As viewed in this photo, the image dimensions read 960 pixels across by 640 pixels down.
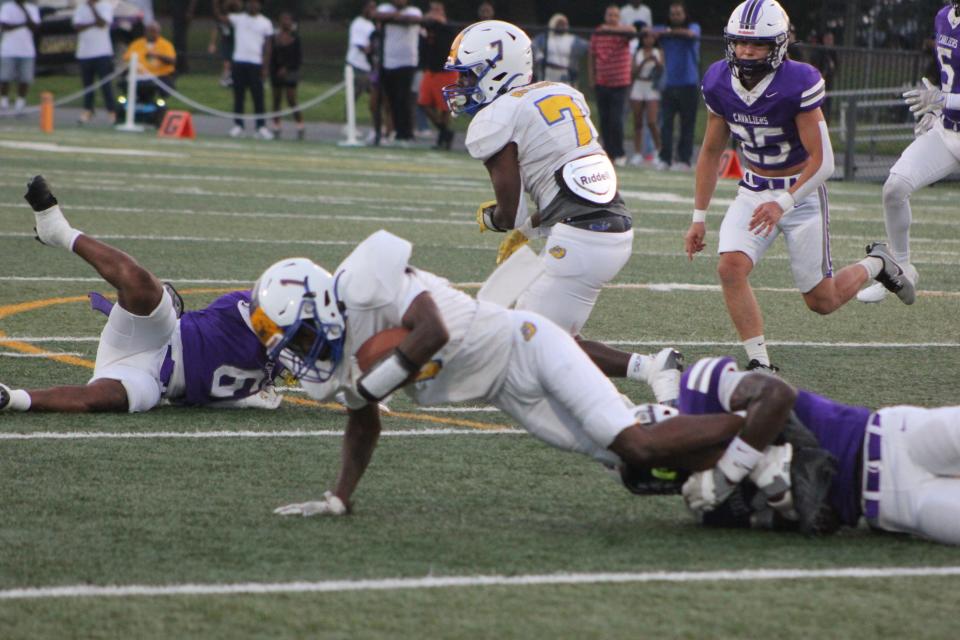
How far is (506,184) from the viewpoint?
5746mm

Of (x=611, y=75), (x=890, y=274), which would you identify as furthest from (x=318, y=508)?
(x=611, y=75)

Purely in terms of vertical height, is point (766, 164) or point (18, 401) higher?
point (766, 164)

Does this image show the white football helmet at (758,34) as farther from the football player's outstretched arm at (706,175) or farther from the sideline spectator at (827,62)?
the sideline spectator at (827,62)

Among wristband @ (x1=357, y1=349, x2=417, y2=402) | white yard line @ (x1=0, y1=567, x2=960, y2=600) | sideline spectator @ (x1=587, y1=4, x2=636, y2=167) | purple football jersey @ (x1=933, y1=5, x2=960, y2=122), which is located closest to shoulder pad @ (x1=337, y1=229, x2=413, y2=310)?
wristband @ (x1=357, y1=349, x2=417, y2=402)

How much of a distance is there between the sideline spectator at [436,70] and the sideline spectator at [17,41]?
5.86m

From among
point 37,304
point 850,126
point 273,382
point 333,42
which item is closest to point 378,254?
point 273,382

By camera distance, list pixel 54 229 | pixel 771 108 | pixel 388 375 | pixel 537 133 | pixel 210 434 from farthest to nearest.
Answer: pixel 771 108, pixel 54 229, pixel 537 133, pixel 210 434, pixel 388 375

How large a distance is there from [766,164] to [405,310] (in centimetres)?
304

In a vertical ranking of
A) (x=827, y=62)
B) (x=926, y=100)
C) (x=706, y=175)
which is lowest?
(x=706, y=175)

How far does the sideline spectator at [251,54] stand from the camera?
20922 millimetres

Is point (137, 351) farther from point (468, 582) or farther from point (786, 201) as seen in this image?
point (786, 201)

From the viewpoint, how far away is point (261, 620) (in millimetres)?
3480

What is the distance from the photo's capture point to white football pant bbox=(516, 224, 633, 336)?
5.70 metres

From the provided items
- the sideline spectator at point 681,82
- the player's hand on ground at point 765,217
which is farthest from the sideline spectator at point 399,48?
the player's hand on ground at point 765,217
